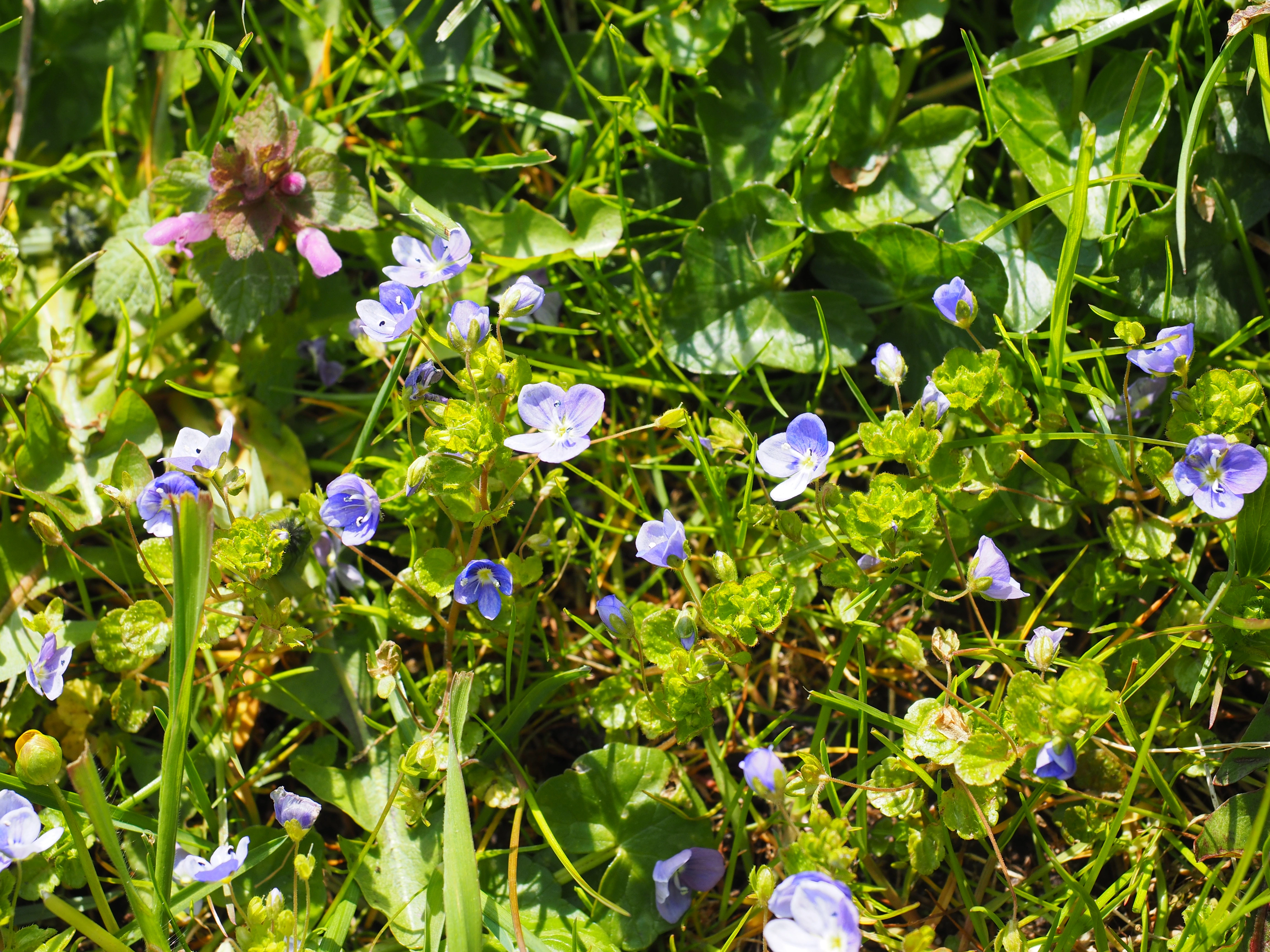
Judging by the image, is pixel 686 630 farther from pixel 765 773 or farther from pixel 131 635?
pixel 131 635

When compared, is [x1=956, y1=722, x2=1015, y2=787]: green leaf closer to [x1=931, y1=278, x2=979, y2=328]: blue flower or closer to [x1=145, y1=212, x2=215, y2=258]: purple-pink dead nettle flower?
[x1=931, y1=278, x2=979, y2=328]: blue flower

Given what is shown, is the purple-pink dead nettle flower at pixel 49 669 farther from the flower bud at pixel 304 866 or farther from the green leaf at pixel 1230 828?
the green leaf at pixel 1230 828

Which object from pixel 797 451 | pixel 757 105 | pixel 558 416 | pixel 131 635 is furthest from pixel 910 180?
pixel 131 635

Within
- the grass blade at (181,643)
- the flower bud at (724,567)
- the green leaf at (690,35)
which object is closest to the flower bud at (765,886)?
the flower bud at (724,567)

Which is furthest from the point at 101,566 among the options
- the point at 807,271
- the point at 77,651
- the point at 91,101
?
the point at 807,271

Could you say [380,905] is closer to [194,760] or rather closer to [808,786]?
[194,760]


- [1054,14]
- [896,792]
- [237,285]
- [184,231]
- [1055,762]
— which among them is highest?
[1054,14]

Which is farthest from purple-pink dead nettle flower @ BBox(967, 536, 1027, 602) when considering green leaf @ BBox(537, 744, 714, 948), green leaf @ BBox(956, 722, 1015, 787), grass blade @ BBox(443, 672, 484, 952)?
grass blade @ BBox(443, 672, 484, 952)
